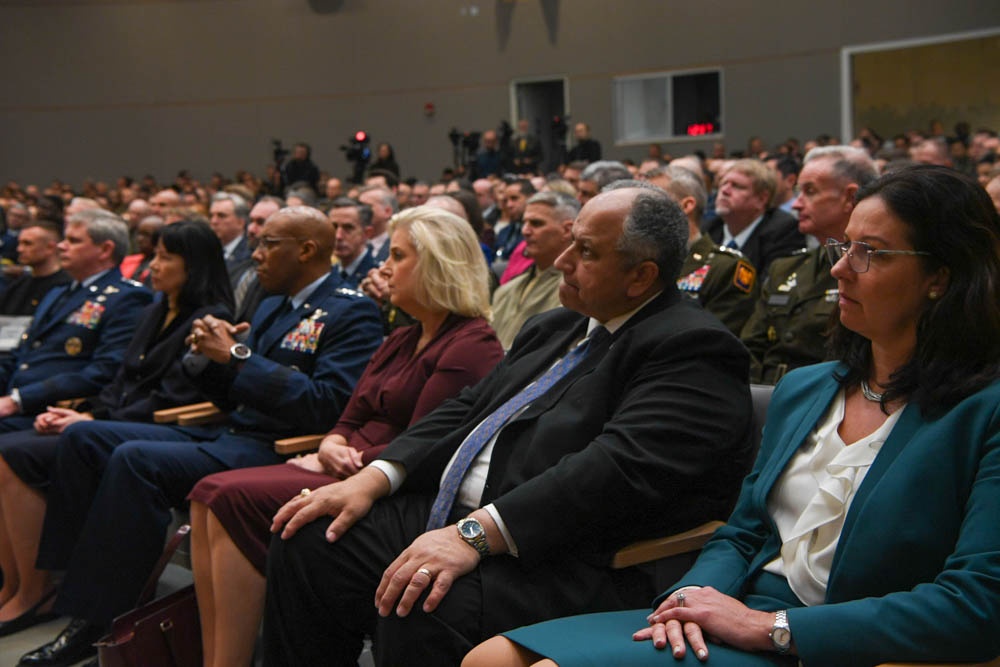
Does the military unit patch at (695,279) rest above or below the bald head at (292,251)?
below

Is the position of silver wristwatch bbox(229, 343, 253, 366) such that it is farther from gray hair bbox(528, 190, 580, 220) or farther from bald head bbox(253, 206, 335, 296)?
gray hair bbox(528, 190, 580, 220)

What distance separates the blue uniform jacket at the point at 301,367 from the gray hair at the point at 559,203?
0.91 m

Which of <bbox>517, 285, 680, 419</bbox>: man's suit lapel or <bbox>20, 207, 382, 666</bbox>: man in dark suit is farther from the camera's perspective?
<bbox>20, 207, 382, 666</bbox>: man in dark suit

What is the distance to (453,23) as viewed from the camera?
16.0 meters

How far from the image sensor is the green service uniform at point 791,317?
311cm

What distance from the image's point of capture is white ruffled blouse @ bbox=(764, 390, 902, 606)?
1.57 meters

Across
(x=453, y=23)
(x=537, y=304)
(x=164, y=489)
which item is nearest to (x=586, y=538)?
(x=164, y=489)

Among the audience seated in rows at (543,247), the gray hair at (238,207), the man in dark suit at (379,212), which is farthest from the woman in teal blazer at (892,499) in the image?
the gray hair at (238,207)

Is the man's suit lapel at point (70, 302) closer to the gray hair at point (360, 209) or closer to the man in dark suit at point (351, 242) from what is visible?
the man in dark suit at point (351, 242)

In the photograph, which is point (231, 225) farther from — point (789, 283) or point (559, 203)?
point (789, 283)

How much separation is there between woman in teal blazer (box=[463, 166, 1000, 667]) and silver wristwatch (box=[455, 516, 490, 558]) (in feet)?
0.87

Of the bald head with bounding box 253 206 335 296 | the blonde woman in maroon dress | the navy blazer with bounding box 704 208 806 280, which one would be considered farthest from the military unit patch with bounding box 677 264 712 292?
Result: the bald head with bounding box 253 206 335 296

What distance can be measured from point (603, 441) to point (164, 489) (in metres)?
1.62

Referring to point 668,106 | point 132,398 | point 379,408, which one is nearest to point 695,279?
point 379,408
